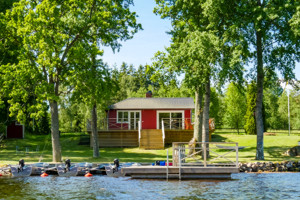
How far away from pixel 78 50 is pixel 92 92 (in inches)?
127

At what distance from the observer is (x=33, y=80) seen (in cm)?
2461

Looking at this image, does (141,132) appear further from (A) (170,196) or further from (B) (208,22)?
(A) (170,196)

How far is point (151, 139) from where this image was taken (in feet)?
118

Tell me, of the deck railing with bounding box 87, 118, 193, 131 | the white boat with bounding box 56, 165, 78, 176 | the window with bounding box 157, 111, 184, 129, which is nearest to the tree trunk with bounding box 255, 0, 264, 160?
the deck railing with bounding box 87, 118, 193, 131

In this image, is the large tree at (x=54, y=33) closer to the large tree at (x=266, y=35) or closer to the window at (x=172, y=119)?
the large tree at (x=266, y=35)

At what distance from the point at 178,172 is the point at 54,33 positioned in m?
12.3

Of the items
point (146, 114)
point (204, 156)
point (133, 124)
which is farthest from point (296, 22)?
point (133, 124)

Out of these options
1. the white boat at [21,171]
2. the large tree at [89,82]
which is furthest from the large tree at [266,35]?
the white boat at [21,171]

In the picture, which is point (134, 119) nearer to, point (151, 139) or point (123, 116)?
point (123, 116)

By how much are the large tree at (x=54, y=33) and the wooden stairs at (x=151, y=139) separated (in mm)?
11485

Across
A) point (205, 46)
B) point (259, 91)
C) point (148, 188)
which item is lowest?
point (148, 188)

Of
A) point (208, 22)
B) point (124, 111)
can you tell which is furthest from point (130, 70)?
point (208, 22)

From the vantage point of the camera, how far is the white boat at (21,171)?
2247cm

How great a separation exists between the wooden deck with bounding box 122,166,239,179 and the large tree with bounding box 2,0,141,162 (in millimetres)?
7521
